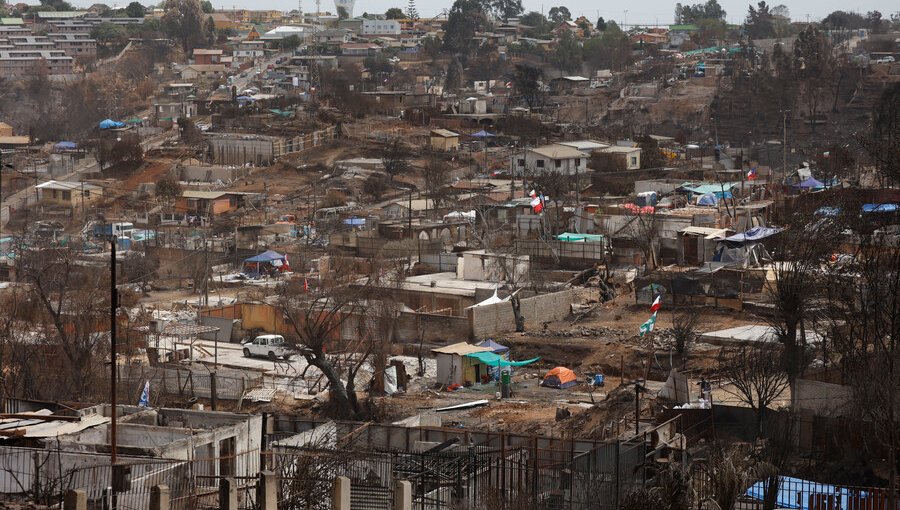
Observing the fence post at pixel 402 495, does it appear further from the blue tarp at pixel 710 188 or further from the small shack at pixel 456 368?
the blue tarp at pixel 710 188

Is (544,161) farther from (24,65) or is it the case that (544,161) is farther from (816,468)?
(24,65)

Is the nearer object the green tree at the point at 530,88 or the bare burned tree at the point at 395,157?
the bare burned tree at the point at 395,157

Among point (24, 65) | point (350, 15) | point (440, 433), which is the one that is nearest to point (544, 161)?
point (440, 433)

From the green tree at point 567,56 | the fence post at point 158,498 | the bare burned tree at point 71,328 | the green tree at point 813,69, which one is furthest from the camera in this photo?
the green tree at point 567,56

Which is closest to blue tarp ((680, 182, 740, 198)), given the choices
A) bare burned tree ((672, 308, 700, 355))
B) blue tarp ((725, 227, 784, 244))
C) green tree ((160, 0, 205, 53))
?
blue tarp ((725, 227, 784, 244))

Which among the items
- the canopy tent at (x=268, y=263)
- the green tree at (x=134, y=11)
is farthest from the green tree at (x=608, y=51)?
the canopy tent at (x=268, y=263)

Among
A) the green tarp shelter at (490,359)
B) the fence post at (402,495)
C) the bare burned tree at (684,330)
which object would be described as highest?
the fence post at (402,495)
